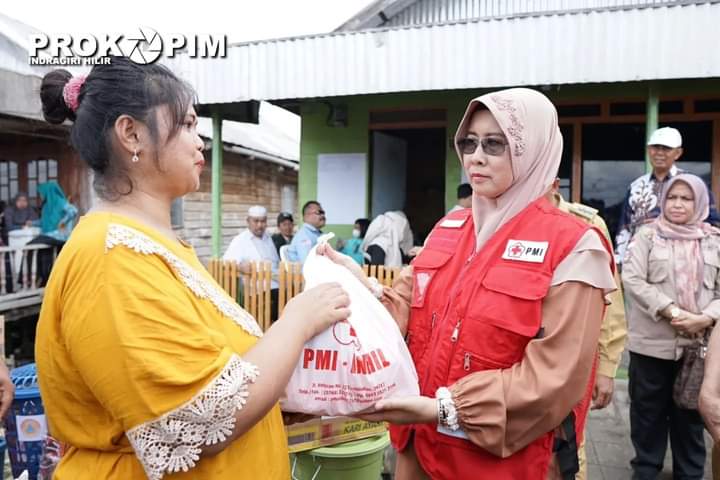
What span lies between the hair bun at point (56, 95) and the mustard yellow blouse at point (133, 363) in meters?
0.35

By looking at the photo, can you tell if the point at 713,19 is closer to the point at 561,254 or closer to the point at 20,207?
the point at 561,254

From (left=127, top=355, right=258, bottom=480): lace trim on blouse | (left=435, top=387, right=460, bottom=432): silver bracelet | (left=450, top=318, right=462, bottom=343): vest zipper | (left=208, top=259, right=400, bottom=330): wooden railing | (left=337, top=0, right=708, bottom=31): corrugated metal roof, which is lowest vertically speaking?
(left=208, top=259, right=400, bottom=330): wooden railing

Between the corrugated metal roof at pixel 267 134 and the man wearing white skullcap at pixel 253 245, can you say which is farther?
the corrugated metal roof at pixel 267 134

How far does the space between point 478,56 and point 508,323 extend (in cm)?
454

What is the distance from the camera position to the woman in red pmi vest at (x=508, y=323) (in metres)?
1.39

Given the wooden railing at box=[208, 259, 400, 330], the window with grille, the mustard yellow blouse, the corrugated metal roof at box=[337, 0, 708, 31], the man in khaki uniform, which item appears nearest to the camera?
the mustard yellow blouse

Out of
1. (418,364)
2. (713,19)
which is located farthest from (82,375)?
(713,19)

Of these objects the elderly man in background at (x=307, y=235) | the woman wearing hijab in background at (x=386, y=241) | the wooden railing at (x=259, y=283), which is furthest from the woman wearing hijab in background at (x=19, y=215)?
the woman wearing hijab in background at (x=386, y=241)

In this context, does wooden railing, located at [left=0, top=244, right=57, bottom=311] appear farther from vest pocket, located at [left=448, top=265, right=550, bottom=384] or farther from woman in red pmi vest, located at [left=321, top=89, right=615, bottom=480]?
vest pocket, located at [left=448, top=265, right=550, bottom=384]

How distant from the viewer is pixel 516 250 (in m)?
1.52

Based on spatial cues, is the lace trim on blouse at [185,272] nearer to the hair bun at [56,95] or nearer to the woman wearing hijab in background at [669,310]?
the hair bun at [56,95]

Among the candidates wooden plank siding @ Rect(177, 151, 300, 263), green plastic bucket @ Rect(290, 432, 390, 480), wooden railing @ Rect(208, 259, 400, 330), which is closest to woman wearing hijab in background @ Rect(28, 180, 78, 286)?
wooden plank siding @ Rect(177, 151, 300, 263)

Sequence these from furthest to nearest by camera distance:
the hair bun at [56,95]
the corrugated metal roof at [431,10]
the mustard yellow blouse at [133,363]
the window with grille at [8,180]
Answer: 1. the window with grille at [8,180]
2. the corrugated metal roof at [431,10]
3. the hair bun at [56,95]
4. the mustard yellow blouse at [133,363]

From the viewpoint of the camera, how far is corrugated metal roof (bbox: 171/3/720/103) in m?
4.74
